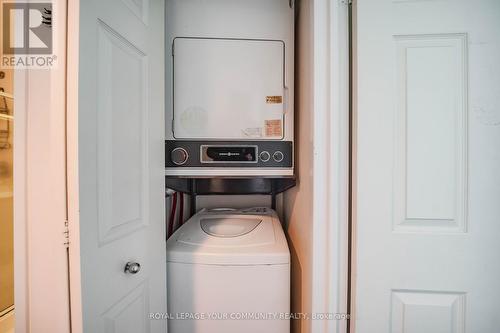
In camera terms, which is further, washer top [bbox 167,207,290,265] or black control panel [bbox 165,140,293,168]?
black control panel [bbox 165,140,293,168]

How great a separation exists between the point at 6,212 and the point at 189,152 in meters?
0.71

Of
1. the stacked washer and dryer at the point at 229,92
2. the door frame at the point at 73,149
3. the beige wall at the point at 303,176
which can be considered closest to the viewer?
the door frame at the point at 73,149

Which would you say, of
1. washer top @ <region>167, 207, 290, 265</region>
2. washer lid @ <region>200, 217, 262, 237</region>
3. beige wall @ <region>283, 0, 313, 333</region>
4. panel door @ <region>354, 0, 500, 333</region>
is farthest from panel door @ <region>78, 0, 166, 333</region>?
panel door @ <region>354, 0, 500, 333</region>

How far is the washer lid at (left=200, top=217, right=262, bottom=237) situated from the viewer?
116 cm

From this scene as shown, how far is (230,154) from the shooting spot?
1103 millimetres

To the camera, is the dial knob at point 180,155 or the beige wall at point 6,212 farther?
the dial knob at point 180,155

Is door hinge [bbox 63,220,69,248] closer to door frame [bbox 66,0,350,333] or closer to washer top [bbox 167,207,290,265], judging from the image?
washer top [bbox 167,207,290,265]

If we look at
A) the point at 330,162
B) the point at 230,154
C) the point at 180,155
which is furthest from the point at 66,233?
the point at 330,162

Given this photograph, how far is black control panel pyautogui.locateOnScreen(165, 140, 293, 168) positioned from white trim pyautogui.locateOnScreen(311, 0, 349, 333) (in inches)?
13.5

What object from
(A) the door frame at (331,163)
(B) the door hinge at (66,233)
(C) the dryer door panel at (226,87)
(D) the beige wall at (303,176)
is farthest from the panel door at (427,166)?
(B) the door hinge at (66,233)

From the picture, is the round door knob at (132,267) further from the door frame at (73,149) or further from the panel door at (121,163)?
the door frame at (73,149)

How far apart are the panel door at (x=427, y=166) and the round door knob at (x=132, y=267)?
2.73 feet

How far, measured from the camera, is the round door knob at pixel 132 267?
2.21 ft

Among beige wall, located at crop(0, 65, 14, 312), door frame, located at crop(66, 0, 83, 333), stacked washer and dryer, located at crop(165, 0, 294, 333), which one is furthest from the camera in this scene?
stacked washer and dryer, located at crop(165, 0, 294, 333)
